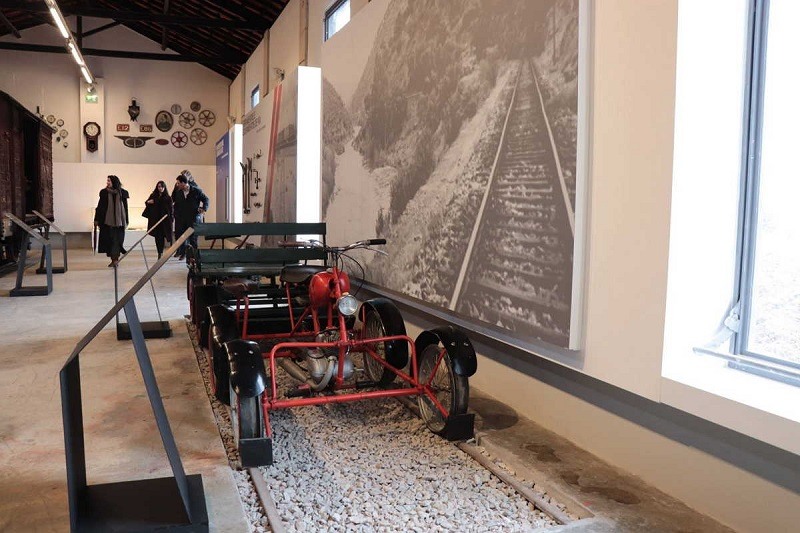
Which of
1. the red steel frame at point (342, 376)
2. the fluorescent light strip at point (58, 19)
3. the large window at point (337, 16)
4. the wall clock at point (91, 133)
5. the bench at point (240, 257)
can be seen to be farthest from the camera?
the wall clock at point (91, 133)

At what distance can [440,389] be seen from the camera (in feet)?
11.2

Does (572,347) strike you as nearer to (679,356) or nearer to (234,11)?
(679,356)

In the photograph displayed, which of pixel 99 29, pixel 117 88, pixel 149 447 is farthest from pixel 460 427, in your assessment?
pixel 117 88

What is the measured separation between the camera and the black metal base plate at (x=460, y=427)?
10.5 feet

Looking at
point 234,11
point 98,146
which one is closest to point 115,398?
point 234,11

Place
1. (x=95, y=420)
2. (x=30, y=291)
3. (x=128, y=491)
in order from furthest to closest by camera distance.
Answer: (x=30, y=291), (x=95, y=420), (x=128, y=491)

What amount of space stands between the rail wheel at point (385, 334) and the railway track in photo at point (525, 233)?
0.46m

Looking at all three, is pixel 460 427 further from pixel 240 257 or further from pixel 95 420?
pixel 240 257

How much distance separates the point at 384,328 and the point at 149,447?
1.40 meters

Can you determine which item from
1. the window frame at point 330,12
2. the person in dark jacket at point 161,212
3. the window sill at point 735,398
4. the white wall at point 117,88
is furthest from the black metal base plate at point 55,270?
the window sill at point 735,398

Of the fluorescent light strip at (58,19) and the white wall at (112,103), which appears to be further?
the white wall at (112,103)

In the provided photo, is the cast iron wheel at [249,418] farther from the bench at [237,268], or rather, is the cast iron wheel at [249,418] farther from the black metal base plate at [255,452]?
the bench at [237,268]

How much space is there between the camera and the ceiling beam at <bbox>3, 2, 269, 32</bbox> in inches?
531

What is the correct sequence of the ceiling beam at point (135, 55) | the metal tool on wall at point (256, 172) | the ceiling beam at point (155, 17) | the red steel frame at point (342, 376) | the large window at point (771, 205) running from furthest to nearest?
the ceiling beam at point (135, 55) → the ceiling beam at point (155, 17) → the metal tool on wall at point (256, 172) → the red steel frame at point (342, 376) → the large window at point (771, 205)
